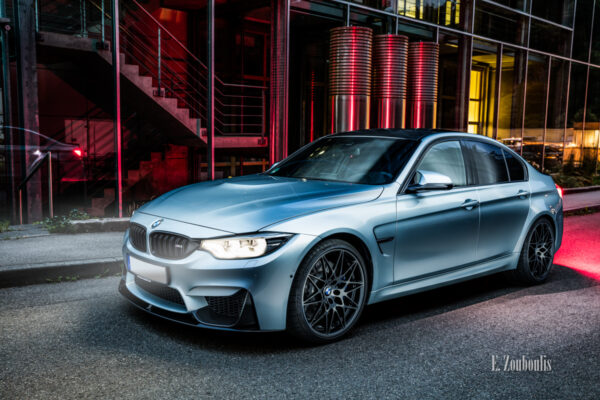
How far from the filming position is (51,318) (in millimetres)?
4738

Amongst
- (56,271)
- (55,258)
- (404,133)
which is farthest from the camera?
(55,258)

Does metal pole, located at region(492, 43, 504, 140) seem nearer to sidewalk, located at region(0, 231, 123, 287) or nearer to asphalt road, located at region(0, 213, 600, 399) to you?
asphalt road, located at region(0, 213, 600, 399)

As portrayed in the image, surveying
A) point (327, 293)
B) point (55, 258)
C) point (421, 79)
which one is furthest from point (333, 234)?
point (421, 79)

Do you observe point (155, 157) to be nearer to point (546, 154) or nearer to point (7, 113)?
point (7, 113)

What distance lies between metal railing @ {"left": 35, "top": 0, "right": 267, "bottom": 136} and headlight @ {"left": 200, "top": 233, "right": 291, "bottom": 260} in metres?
6.94

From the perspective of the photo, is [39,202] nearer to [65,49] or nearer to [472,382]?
[65,49]

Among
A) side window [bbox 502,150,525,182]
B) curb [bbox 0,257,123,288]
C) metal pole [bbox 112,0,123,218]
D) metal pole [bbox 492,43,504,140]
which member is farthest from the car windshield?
metal pole [bbox 492,43,504,140]

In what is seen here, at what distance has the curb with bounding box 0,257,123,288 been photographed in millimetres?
5766

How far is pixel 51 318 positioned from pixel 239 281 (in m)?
1.91

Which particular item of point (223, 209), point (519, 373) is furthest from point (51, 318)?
point (519, 373)

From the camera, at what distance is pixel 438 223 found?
4.97 m

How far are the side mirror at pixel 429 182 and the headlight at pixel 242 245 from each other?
4.82ft

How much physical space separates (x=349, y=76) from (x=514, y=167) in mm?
6959

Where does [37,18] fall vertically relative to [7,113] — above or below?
above
